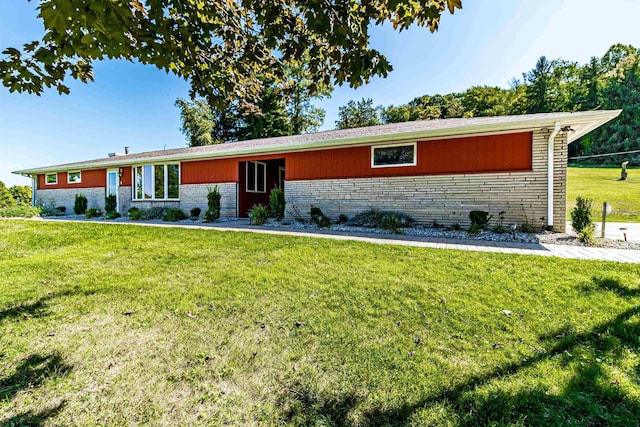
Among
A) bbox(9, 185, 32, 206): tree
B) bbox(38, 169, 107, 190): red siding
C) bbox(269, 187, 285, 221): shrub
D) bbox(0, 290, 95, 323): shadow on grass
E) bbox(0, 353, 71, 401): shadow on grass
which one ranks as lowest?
bbox(0, 353, 71, 401): shadow on grass

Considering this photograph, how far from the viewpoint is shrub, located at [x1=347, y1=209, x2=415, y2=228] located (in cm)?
900

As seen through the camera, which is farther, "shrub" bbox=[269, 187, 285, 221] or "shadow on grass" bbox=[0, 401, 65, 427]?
"shrub" bbox=[269, 187, 285, 221]

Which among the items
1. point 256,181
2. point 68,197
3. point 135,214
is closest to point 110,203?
point 135,214

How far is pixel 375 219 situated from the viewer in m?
9.23

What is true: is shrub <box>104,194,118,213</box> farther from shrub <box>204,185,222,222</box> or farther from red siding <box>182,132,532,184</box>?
red siding <box>182,132,532,184</box>

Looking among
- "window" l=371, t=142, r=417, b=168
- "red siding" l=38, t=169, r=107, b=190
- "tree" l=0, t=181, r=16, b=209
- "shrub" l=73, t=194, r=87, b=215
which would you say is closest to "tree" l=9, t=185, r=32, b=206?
"tree" l=0, t=181, r=16, b=209

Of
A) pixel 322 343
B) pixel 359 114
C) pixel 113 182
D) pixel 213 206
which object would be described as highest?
pixel 359 114

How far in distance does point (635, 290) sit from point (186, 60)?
6.34m

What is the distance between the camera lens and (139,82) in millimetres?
14711

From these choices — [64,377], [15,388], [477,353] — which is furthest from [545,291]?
[15,388]

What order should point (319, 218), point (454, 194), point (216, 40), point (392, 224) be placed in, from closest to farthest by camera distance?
point (216, 40), point (392, 224), point (454, 194), point (319, 218)

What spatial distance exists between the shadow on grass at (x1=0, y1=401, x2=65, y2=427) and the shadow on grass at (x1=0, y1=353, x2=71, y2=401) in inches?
11.1

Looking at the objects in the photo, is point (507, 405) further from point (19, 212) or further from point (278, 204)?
point (19, 212)

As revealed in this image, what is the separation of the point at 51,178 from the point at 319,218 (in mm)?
19523
